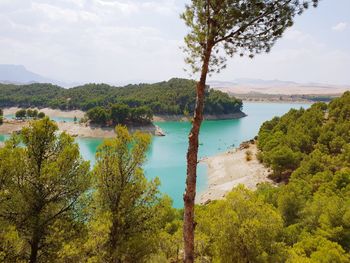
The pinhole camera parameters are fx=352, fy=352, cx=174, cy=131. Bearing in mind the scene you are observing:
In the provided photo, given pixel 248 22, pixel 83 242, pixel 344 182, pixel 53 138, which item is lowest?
pixel 344 182

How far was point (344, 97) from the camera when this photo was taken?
6044 cm

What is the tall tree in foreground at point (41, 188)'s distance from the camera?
43.8ft

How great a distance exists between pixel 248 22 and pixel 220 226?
33.7 ft

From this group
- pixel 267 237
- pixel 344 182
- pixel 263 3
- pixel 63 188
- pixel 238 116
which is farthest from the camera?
pixel 238 116

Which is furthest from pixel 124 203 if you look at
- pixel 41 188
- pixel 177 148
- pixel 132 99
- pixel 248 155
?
pixel 132 99

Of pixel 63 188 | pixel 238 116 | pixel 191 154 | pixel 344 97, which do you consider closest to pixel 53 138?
pixel 63 188

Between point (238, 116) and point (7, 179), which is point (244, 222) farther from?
point (238, 116)

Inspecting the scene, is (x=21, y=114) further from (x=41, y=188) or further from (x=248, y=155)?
(x=41, y=188)

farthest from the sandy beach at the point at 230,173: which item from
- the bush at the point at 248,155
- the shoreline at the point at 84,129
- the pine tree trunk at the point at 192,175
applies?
the shoreline at the point at 84,129

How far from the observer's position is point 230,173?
183 ft

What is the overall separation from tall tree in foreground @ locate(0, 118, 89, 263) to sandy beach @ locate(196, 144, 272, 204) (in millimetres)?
30119

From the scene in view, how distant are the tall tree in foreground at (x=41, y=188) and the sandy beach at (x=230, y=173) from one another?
30.1 meters

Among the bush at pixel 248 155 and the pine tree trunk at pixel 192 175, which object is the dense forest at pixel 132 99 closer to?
the bush at pixel 248 155

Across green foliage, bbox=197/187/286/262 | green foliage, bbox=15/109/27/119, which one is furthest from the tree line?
green foliage, bbox=197/187/286/262
